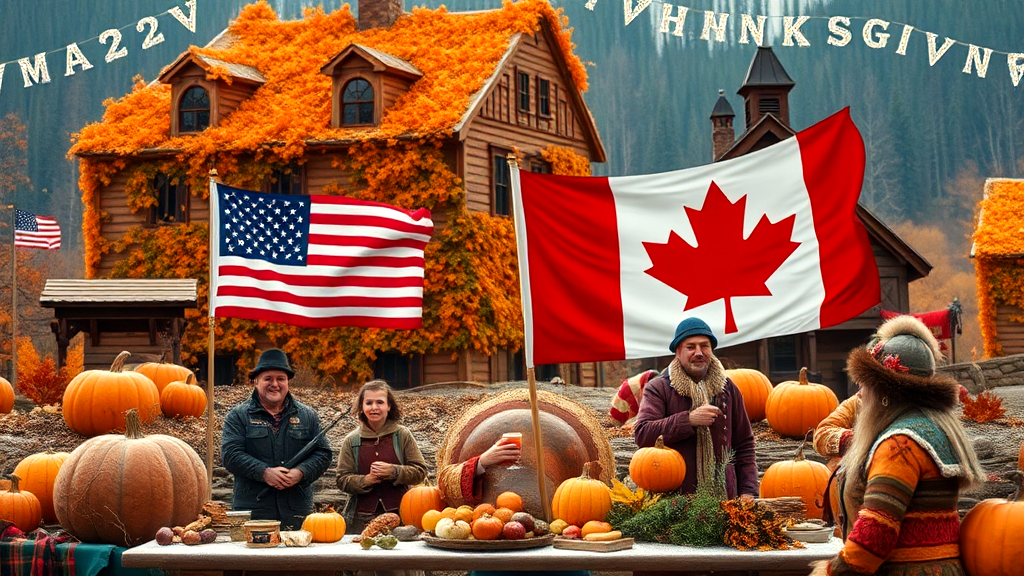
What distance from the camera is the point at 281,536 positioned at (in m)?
6.71

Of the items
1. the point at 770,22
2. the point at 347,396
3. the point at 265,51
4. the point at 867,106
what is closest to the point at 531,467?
the point at 347,396

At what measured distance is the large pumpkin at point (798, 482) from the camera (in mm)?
9789

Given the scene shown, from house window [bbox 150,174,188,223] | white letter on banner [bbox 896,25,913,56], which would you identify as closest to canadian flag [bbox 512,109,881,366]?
white letter on banner [bbox 896,25,913,56]

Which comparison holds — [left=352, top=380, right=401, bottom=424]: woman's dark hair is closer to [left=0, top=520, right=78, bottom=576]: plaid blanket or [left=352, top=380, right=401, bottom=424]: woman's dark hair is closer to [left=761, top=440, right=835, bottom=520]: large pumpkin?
[left=0, top=520, right=78, bottom=576]: plaid blanket

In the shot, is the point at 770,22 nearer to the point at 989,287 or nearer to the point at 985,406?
the point at 989,287

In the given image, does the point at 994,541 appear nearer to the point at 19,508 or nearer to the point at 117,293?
the point at 19,508

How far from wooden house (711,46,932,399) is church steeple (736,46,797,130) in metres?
0.03

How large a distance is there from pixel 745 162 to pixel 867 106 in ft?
293

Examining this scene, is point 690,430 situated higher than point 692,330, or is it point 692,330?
point 692,330

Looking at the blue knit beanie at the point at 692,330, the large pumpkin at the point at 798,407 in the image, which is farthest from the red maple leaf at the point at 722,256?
the large pumpkin at the point at 798,407

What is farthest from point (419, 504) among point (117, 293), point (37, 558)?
point (117, 293)

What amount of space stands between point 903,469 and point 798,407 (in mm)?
9547

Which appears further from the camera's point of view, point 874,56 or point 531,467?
point 874,56

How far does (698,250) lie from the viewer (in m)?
7.32
